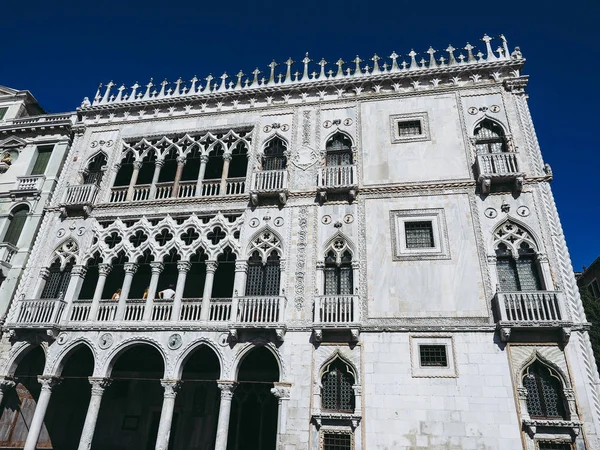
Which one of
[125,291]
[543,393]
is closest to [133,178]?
[125,291]

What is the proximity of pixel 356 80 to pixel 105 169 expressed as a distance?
13.1 meters

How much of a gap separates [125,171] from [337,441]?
16.4 meters

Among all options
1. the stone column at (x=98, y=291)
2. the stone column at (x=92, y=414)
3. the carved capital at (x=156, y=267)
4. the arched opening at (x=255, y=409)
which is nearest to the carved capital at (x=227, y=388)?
the arched opening at (x=255, y=409)

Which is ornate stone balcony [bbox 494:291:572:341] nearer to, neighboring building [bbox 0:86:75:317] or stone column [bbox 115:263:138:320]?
stone column [bbox 115:263:138:320]

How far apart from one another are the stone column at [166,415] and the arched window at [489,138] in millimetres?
15318

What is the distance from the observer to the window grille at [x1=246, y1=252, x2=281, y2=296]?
16.2 m

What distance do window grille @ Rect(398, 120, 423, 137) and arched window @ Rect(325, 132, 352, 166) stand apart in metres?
2.35

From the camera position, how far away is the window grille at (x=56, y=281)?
18.0 m

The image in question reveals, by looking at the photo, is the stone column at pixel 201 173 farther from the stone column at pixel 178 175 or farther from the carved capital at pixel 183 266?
the carved capital at pixel 183 266

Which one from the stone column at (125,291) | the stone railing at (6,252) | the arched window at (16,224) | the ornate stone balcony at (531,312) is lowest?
the ornate stone balcony at (531,312)

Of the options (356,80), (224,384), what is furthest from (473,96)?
(224,384)

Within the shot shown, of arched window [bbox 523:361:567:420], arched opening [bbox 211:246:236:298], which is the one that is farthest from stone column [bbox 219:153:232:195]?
arched window [bbox 523:361:567:420]

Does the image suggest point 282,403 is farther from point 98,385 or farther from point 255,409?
point 98,385

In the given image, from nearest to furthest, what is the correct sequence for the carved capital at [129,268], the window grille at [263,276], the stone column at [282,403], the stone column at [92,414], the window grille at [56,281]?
the stone column at [282,403]
the stone column at [92,414]
the window grille at [263,276]
the carved capital at [129,268]
the window grille at [56,281]
